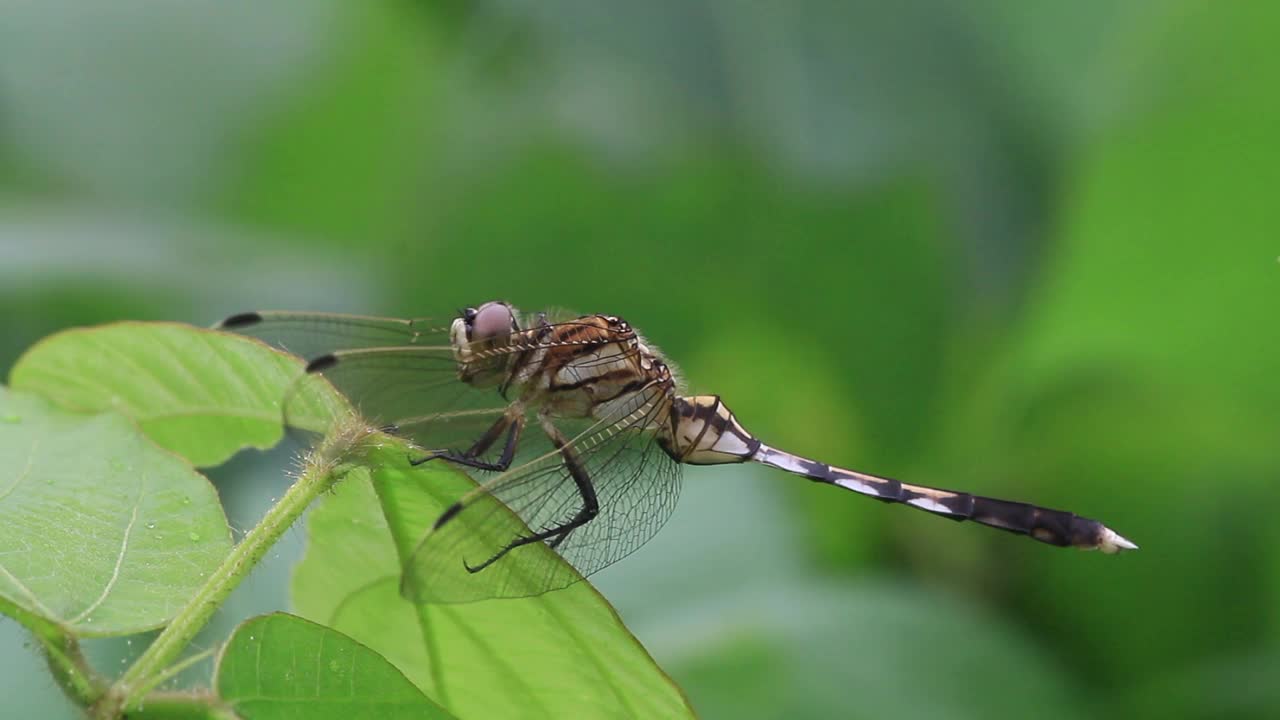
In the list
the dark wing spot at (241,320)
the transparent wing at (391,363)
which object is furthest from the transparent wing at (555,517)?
the dark wing spot at (241,320)

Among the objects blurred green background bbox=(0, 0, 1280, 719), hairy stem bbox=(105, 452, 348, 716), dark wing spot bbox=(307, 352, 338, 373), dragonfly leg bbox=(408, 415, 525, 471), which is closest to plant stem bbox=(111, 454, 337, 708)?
hairy stem bbox=(105, 452, 348, 716)

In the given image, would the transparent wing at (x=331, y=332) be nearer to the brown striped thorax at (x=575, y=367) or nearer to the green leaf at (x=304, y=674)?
the brown striped thorax at (x=575, y=367)

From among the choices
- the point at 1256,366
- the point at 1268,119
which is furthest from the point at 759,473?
the point at 1268,119

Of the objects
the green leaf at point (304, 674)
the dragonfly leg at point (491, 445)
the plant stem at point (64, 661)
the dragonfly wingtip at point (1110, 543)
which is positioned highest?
the dragonfly wingtip at point (1110, 543)

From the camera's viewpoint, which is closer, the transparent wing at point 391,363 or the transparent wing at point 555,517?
the transparent wing at point 555,517

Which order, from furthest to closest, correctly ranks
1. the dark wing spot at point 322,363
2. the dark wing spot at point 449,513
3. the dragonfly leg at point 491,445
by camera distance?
the dragonfly leg at point 491,445 < the dark wing spot at point 322,363 < the dark wing spot at point 449,513

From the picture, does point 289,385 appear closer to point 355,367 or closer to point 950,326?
point 355,367

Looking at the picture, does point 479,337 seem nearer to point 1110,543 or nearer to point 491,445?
point 491,445
